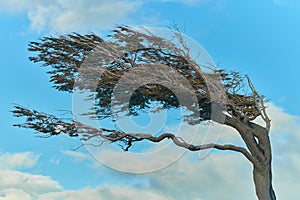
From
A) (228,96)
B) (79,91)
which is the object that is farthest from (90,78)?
(228,96)

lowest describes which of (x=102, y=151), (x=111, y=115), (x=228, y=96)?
(x=102, y=151)

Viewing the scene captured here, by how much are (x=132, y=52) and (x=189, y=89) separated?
1.92 m

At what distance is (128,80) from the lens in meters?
15.2

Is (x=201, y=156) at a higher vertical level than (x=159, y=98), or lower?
lower

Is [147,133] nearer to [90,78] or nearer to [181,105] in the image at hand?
[181,105]

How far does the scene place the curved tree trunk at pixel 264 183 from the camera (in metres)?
15.4

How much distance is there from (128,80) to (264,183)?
4.80 m

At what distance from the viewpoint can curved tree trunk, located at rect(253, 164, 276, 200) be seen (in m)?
15.4

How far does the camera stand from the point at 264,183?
15.5m

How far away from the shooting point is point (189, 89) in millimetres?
15258

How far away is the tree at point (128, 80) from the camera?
15.4m

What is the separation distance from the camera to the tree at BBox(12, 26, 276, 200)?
15.4 metres

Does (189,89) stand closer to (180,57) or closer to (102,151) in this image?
(180,57)

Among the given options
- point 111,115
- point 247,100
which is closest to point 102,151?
point 111,115
